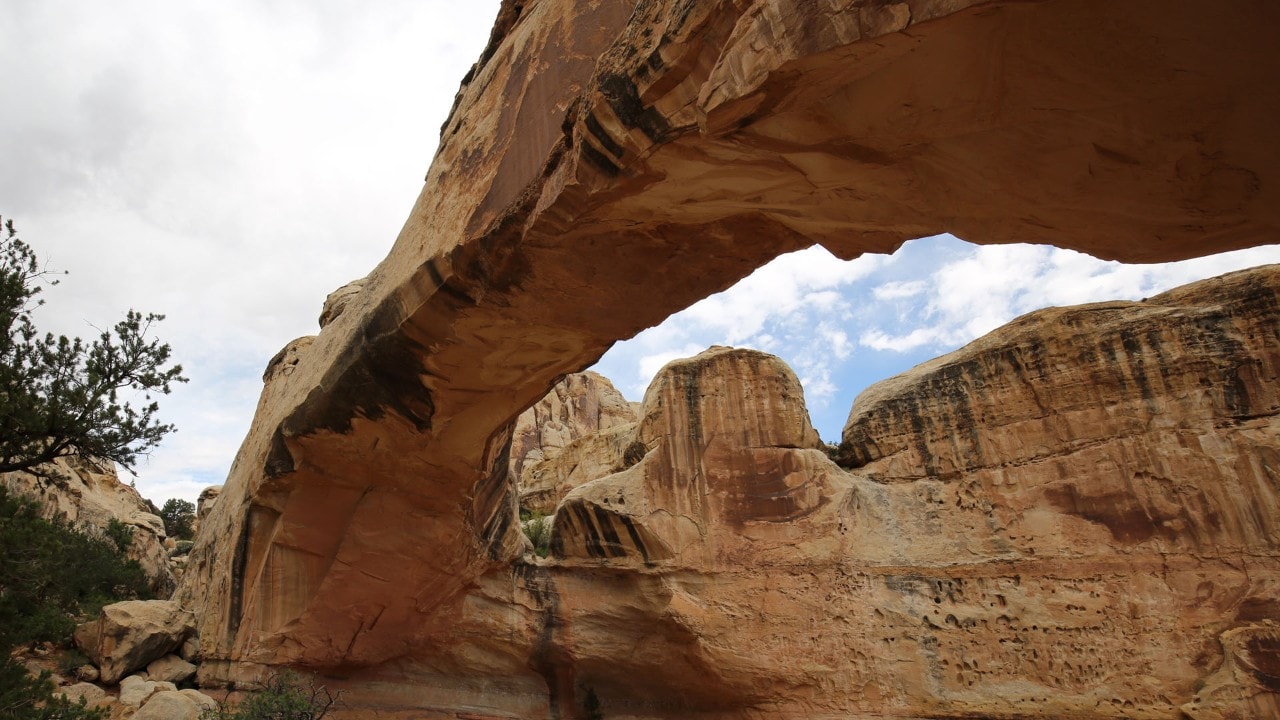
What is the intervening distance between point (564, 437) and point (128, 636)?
79.5 feet

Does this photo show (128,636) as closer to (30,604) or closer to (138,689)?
(138,689)

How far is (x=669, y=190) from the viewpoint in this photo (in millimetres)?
4859

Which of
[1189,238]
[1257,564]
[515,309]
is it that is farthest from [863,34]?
[1257,564]

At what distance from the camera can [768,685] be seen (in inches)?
489

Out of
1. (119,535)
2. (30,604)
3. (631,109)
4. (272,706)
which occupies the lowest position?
(272,706)

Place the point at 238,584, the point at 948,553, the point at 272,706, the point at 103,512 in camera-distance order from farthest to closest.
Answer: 1. the point at 103,512
2. the point at 948,553
3. the point at 238,584
4. the point at 272,706

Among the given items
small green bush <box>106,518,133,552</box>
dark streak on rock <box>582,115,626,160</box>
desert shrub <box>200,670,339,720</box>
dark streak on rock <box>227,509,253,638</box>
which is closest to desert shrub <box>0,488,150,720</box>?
desert shrub <box>200,670,339,720</box>

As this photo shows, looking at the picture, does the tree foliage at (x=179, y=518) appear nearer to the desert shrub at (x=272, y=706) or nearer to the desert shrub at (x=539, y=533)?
the desert shrub at (x=539, y=533)

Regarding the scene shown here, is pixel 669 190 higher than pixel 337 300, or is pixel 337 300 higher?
pixel 337 300

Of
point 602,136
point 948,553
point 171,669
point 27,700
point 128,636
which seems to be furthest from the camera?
point 948,553

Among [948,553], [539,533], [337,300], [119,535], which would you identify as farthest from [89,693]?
[948,553]

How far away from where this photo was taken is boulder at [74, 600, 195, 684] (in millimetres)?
9672

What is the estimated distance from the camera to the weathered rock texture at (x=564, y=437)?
71.2 feet

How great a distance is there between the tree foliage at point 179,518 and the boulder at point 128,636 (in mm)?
18617
